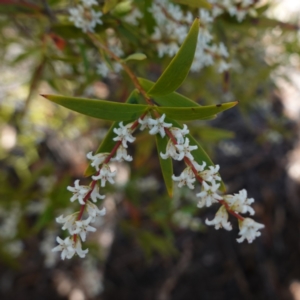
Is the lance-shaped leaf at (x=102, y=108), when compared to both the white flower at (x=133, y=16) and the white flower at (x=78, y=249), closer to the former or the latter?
the white flower at (x=78, y=249)

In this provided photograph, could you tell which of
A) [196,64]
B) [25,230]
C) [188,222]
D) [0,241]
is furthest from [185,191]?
[196,64]

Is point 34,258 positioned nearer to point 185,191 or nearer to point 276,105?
point 185,191

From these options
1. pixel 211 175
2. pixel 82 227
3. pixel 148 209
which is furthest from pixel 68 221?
pixel 148 209

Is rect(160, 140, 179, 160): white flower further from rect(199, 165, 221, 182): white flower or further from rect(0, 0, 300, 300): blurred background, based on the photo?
rect(0, 0, 300, 300): blurred background

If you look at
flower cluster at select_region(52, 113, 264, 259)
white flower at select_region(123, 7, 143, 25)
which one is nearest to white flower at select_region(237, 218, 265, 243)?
flower cluster at select_region(52, 113, 264, 259)

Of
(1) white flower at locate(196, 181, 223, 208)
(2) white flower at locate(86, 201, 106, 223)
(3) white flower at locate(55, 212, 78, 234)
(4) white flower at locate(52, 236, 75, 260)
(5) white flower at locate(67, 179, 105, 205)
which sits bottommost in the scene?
(4) white flower at locate(52, 236, 75, 260)

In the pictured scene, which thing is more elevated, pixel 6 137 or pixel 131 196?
pixel 131 196

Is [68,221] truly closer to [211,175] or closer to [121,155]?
[121,155]
